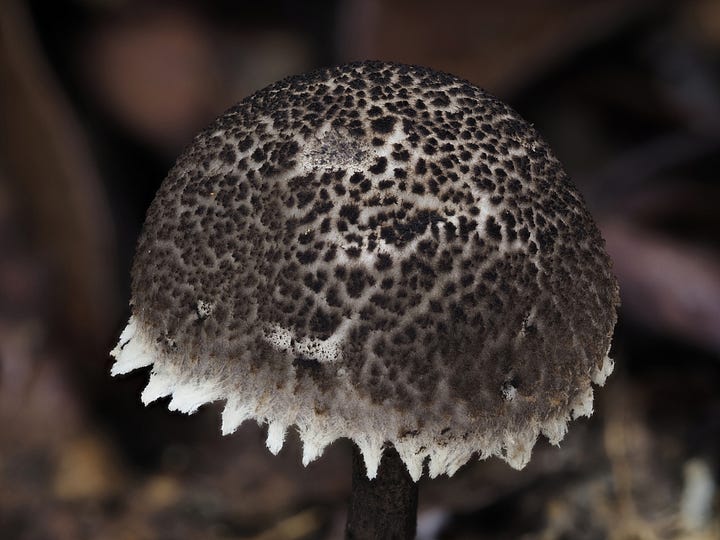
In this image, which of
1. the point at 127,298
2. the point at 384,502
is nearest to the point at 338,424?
the point at 384,502

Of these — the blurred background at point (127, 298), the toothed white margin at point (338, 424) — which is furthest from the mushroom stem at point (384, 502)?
the blurred background at point (127, 298)

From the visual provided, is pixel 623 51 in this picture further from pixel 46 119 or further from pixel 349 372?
pixel 349 372

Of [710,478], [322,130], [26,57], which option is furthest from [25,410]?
[710,478]

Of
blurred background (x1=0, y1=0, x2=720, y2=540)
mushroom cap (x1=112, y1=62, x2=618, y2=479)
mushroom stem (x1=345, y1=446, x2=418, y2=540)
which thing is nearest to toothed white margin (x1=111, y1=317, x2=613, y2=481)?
mushroom cap (x1=112, y1=62, x2=618, y2=479)

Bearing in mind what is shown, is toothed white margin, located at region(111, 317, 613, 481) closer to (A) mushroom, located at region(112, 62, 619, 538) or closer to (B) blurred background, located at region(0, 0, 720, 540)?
(A) mushroom, located at region(112, 62, 619, 538)

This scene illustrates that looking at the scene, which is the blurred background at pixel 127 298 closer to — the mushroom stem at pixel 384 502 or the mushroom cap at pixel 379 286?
the mushroom stem at pixel 384 502
